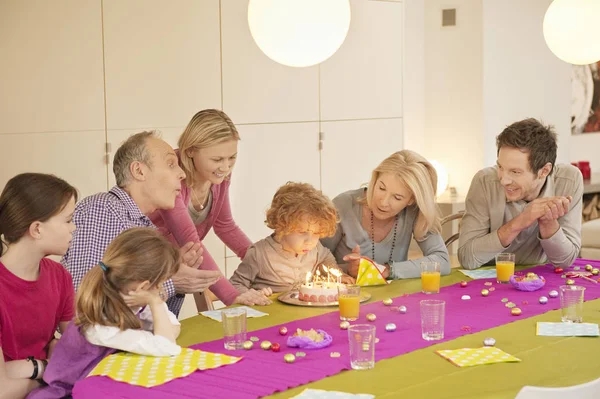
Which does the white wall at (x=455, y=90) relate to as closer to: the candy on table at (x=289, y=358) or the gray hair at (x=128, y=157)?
the gray hair at (x=128, y=157)

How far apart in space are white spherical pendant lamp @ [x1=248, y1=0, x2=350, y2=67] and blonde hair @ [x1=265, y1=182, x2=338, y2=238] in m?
0.61

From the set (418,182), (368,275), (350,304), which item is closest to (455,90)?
(418,182)

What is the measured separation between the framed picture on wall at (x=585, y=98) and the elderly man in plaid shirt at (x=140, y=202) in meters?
6.42

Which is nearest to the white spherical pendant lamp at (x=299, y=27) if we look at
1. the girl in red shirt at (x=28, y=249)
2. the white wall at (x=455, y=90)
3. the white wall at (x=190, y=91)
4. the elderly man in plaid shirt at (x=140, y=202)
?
the elderly man in plaid shirt at (x=140, y=202)

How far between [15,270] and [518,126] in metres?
2.14

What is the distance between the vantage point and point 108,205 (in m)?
3.02

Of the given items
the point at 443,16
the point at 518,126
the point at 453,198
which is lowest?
the point at 453,198

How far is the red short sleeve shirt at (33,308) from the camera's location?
2.62m

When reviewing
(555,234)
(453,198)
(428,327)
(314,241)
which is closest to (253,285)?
(314,241)

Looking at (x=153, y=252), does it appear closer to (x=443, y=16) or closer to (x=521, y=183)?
(x=521, y=183)

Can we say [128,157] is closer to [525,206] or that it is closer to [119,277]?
[119,277]

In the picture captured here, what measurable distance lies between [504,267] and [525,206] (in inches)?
21.5

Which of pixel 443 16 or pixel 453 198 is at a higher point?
pixel 443 16

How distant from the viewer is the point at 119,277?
7.97ft
